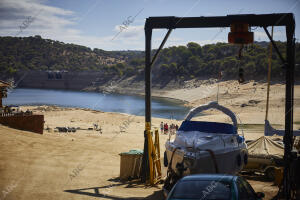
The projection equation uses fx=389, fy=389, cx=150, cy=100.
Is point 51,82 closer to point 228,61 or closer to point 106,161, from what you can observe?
point 228,61

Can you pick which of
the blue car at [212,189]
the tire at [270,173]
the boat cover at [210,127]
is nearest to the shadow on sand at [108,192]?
the boat cover at [210,127]

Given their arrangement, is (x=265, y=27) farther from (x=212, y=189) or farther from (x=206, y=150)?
(x=212, y=189)

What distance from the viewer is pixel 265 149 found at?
14688 millimetres

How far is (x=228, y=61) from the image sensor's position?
109 m

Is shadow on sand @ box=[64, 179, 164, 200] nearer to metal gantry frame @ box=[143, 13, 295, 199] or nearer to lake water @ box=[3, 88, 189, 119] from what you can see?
metal gantry frame @ box=[143, 13, 295, 199]

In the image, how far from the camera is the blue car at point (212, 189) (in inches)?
273

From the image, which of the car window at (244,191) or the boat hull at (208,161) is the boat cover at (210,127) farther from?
the car window at (244,191)

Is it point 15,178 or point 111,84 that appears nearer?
point 15,178

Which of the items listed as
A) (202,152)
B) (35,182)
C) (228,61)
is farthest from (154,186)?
(228,61)

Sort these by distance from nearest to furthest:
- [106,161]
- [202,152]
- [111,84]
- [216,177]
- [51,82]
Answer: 1. [216,177]
2. [202,152]
3. [106,161]
4. [111,84]
5. [51,82]

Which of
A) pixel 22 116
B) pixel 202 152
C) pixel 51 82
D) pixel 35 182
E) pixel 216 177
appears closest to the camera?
pixel 216 177

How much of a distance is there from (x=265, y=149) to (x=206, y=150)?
513cm

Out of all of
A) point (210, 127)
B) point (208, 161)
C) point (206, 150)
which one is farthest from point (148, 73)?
point (208, 161)

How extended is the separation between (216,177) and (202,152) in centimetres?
276
